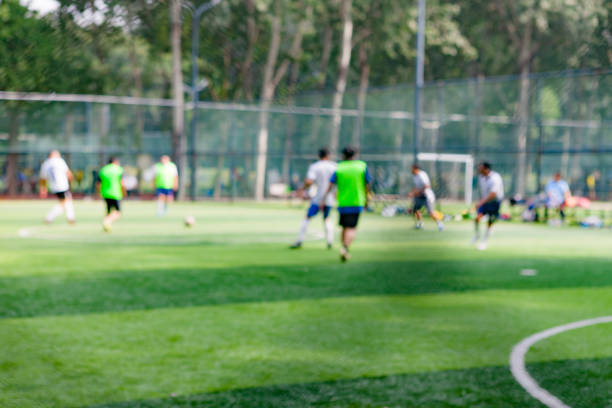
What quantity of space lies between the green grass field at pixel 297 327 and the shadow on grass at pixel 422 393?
0.01 m

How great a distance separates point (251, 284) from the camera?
9711 mm

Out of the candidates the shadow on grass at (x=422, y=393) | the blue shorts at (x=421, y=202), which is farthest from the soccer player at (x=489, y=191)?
the shadow on grass at (x=422, y=393)

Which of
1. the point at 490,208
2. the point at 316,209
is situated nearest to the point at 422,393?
the point at 316,209

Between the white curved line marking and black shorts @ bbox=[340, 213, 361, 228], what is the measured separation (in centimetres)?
468

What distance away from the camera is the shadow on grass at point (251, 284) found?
8026 mm

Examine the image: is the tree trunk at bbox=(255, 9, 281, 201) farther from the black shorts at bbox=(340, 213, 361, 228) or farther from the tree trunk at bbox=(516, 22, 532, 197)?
the black shorts at bbox=(340, 213, 361, 228)

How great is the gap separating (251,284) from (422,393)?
525cm

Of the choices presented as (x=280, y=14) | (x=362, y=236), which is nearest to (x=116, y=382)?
(x=362, y=236)

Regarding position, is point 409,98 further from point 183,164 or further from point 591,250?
point 591,250

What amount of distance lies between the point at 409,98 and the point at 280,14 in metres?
9.67

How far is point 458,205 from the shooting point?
103ft

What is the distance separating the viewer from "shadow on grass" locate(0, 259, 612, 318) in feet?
26.3

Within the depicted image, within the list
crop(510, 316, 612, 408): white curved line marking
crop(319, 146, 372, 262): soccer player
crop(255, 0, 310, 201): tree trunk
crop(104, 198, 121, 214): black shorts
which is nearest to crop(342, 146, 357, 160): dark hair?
crop(319, 146, 372, 262): soccer player

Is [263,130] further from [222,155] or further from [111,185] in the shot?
[111,185]
